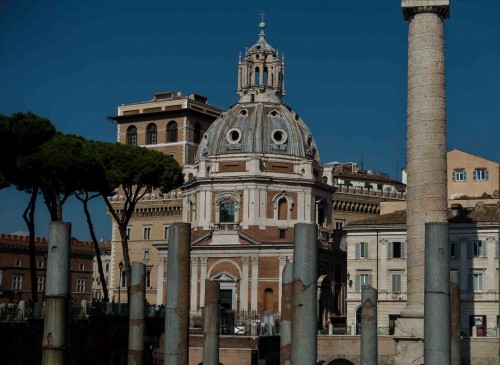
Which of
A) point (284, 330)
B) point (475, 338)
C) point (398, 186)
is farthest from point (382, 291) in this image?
point (398, 186)

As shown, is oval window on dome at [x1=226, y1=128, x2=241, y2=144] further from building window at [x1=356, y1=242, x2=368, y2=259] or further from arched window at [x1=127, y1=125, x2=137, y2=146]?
arched window at [x1=127, y1=125, x2=137, y2=146]

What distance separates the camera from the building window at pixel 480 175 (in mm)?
64500

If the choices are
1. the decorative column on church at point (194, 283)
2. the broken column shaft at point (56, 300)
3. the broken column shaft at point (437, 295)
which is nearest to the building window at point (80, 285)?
the decorative column on church at point (194, 283)

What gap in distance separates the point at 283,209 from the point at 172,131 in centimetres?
2147

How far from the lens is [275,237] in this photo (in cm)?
6275

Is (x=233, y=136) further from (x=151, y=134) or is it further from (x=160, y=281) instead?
(x=151, y=134)

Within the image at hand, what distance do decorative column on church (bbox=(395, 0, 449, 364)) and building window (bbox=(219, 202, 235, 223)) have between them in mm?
30760

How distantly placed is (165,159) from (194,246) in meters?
10.1

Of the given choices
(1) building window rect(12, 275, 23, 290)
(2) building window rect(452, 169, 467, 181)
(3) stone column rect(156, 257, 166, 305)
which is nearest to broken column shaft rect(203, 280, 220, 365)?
(3) stone column rect(156, 257, 166, 305)

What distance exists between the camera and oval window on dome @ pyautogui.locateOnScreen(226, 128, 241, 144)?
65.0 meters

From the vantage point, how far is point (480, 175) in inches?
2544

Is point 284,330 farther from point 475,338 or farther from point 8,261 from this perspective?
point 8,261

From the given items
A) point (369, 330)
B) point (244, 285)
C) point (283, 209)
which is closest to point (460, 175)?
point (283, 209)

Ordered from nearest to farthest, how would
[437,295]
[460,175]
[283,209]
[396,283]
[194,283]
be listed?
1. [437,295]
2. [396,283]
3. [194,283]
4. [283,209]
5. [460,175]
